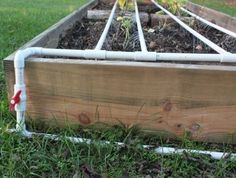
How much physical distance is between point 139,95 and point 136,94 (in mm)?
14

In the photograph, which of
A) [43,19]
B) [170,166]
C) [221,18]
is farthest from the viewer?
[43,19]

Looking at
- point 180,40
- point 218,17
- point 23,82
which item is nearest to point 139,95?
point 23,82

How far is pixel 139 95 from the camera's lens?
188 cm

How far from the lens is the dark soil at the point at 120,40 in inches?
109

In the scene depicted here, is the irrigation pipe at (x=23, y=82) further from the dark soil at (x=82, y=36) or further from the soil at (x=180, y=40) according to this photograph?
the dark soil at (x=82, y=36)

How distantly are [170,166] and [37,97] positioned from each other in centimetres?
71

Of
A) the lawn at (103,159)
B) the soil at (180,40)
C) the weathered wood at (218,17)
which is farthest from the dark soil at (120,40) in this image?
the lawn at (103,159)

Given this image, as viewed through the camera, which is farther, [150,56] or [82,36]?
[82,36]

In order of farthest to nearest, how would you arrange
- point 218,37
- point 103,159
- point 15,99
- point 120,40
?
point 218,37, point 120,40, point 15,99, point 103,159

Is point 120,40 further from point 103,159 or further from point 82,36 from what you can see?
point 103,159

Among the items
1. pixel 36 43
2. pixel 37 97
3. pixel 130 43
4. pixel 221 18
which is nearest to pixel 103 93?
pixel 37 97

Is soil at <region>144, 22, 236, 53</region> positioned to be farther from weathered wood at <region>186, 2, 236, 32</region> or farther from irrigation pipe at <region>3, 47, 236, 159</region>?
irrigation pipe at <region>3, 47, 236, 159</region>

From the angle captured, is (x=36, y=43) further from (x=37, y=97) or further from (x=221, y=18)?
(x=221, y=18)

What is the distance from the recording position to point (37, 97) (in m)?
1.96
